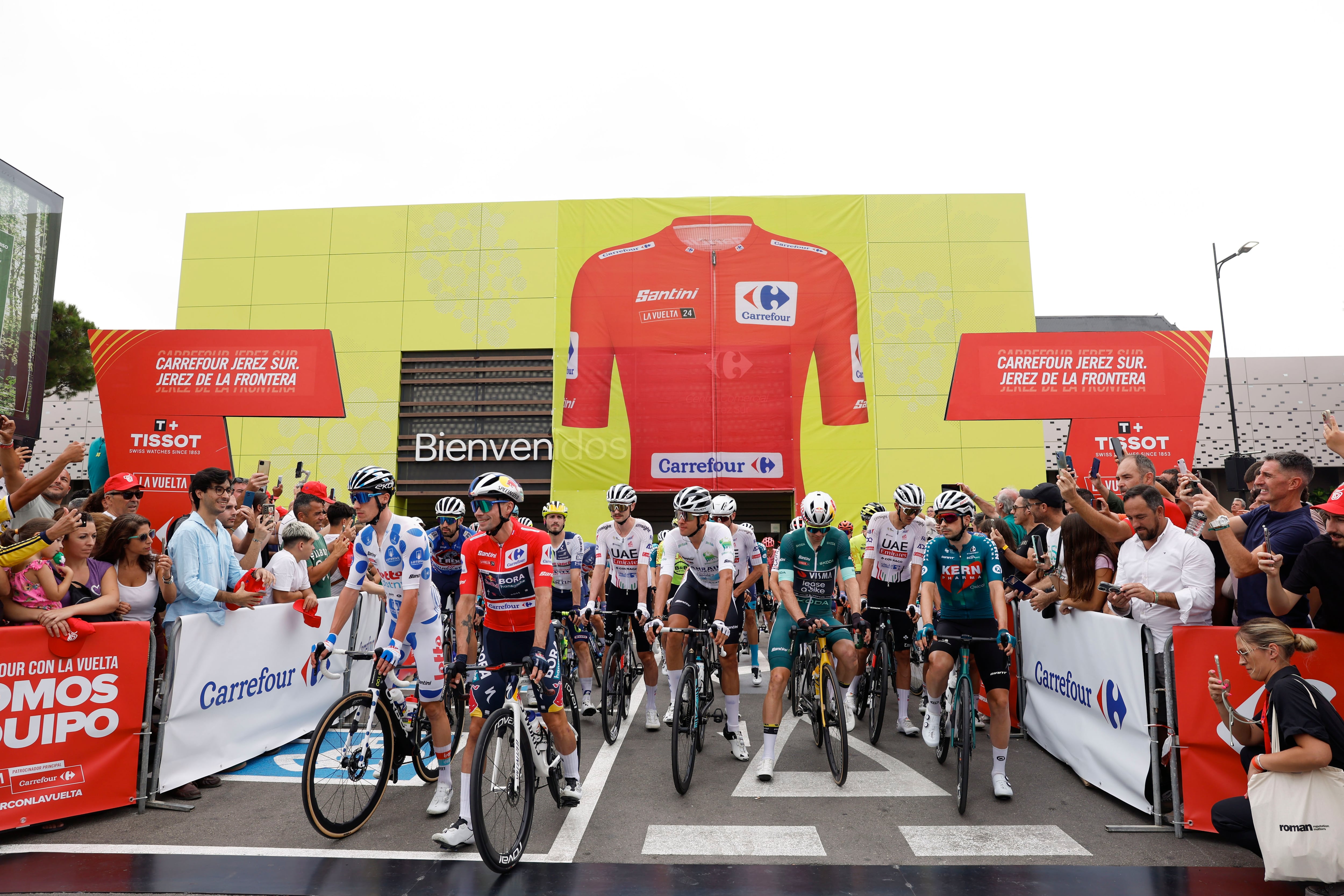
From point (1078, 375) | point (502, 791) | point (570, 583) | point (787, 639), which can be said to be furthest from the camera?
point (1078, 375)

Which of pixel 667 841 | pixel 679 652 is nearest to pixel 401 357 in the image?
pixel 679 652

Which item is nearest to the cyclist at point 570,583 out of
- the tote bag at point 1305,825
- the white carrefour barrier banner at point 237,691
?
the white carrefour barrier banner at point 237,691

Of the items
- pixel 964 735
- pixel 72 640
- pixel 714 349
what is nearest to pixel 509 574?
pixel 72 640

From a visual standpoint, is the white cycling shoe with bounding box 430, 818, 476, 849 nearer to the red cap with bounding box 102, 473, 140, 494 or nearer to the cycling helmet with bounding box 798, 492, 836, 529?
the cycling helmet with bounding box 798, 492, 836, 529

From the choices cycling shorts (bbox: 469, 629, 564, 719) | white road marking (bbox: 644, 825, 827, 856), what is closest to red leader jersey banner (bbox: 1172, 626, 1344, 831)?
white road marking (bbox: 644, 825, 827, 856)

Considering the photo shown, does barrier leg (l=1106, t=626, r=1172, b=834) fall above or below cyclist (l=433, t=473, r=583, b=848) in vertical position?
below

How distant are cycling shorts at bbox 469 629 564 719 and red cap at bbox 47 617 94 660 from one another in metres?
2.72

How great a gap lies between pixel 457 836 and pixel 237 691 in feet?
9.20

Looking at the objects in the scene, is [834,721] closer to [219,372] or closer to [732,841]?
[732,841]

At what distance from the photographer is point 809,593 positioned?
648cm

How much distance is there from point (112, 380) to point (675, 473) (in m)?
14.0

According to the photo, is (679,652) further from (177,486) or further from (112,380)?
(112,380)

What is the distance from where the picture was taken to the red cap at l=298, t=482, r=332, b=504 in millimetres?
8906

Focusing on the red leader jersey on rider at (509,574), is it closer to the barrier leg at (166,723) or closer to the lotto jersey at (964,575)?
the barrier leg at (166,723)
